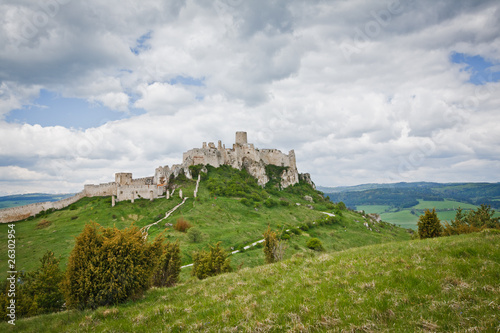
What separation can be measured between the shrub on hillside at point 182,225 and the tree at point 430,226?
140 ft

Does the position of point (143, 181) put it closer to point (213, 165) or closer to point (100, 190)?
point (100, 190)

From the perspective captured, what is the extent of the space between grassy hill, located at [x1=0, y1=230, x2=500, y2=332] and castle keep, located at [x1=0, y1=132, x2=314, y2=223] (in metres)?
61.8

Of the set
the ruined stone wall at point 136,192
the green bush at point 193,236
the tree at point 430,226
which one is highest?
the ruined stone wall at point 136,192

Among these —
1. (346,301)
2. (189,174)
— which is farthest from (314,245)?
(346,301)

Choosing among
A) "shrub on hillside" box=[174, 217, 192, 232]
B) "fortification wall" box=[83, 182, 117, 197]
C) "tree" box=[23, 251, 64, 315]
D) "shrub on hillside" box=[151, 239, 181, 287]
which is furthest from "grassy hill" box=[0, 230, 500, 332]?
"fortification wall" box=[83, 182, 117, 197]

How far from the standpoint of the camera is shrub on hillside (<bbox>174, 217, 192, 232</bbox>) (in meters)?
54.7

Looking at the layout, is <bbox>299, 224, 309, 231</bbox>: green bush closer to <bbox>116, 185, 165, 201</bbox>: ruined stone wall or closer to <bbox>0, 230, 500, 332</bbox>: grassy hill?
<bbox>116, 185, 165, 201</bbox>: ruined stone wall

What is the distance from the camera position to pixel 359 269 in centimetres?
1152

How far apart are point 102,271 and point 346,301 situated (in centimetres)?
1288

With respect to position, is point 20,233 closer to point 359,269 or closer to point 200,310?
point 200,310

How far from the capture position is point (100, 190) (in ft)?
258

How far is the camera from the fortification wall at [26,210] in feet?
204

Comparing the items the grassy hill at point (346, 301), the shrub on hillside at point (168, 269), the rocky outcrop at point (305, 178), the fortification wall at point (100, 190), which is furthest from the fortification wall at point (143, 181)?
the rocky outcrop at point (305, 178)

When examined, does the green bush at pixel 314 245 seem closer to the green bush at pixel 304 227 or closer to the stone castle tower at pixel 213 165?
the green bush at pixel 304 227
